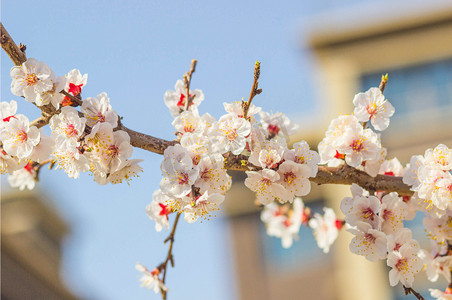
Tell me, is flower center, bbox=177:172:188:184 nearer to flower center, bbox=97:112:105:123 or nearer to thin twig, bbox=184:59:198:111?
flower center, bbox=97:112:105:123

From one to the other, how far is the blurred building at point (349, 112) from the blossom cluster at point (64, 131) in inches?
502

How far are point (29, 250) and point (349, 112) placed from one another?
38.7 feet

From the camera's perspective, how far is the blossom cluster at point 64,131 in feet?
6.22

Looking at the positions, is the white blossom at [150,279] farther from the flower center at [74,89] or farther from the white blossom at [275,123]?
the flower center at [74,89]

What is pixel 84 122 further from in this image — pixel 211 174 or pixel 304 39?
pixel 304 39

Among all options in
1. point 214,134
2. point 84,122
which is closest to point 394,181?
point 214,134

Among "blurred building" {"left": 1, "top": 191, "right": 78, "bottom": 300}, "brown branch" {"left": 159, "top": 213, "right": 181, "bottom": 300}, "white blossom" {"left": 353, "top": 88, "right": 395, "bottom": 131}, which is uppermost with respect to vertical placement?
"blurred building" {"left": 1, "top": 191, "right": 78, "bottom": 300}

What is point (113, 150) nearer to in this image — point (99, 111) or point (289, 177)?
point (99, 111)

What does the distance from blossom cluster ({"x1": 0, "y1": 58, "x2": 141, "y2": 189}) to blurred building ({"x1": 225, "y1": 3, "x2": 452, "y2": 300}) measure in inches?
502

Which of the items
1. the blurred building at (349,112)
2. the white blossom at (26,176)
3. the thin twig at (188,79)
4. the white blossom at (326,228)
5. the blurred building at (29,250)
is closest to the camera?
the thin twig at (188,79)

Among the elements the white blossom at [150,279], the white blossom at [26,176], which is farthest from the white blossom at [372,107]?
the white blossom at [26,176]

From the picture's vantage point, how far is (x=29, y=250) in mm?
19906

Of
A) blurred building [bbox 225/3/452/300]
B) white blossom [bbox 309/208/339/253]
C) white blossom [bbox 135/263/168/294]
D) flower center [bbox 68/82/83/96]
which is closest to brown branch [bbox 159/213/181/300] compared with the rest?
white blossom [bbox 135/263/168/294]

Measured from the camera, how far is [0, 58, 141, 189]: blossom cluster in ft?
6.22
